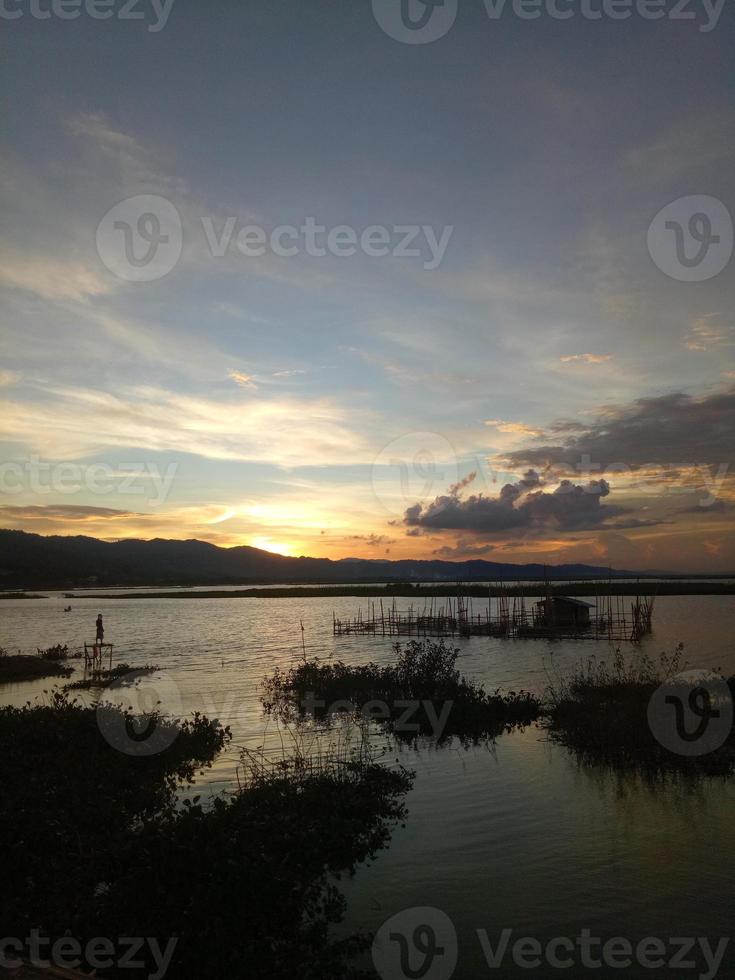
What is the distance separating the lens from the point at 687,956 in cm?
932

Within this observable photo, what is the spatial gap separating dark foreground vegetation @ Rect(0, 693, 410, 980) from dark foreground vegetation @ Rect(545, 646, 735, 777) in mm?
6192

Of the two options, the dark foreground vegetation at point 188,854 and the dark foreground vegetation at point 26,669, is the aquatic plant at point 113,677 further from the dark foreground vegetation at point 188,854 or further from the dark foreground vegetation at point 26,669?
the dark foreground vegetation at point 188,854

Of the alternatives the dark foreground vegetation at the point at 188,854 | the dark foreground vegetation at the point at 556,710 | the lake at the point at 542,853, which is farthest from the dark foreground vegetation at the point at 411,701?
the dark foreground vegetation at the point at 188,854

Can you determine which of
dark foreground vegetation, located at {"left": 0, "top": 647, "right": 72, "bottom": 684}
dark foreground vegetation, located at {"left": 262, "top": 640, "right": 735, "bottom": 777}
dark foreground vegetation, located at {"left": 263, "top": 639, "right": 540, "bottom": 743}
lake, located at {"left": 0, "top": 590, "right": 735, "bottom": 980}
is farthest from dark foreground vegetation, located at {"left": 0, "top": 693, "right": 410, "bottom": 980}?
dark foreground vegetation, located at {"left": 0, "top": 647, "right": 72, "bottom": 684}

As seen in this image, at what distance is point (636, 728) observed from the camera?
61.9ft

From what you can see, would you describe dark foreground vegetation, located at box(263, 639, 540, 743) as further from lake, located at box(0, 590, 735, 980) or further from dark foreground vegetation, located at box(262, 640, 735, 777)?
lake, located at box(0, 590, 735, 980)

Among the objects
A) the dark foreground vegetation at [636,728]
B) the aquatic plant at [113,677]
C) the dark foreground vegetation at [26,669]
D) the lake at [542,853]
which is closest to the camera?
the lake at [542,853]

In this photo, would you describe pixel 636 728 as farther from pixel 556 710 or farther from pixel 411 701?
pixel 411 701

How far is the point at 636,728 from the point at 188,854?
1365 centimetres

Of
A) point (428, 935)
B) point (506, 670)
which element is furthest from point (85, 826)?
point (506, 670)

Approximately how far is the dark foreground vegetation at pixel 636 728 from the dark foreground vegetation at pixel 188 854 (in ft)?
20.3

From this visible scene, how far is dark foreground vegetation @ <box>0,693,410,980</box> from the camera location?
8641mm

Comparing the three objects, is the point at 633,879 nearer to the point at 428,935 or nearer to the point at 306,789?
the point at 428,935

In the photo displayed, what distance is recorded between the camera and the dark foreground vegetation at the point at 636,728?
57.0 feet
